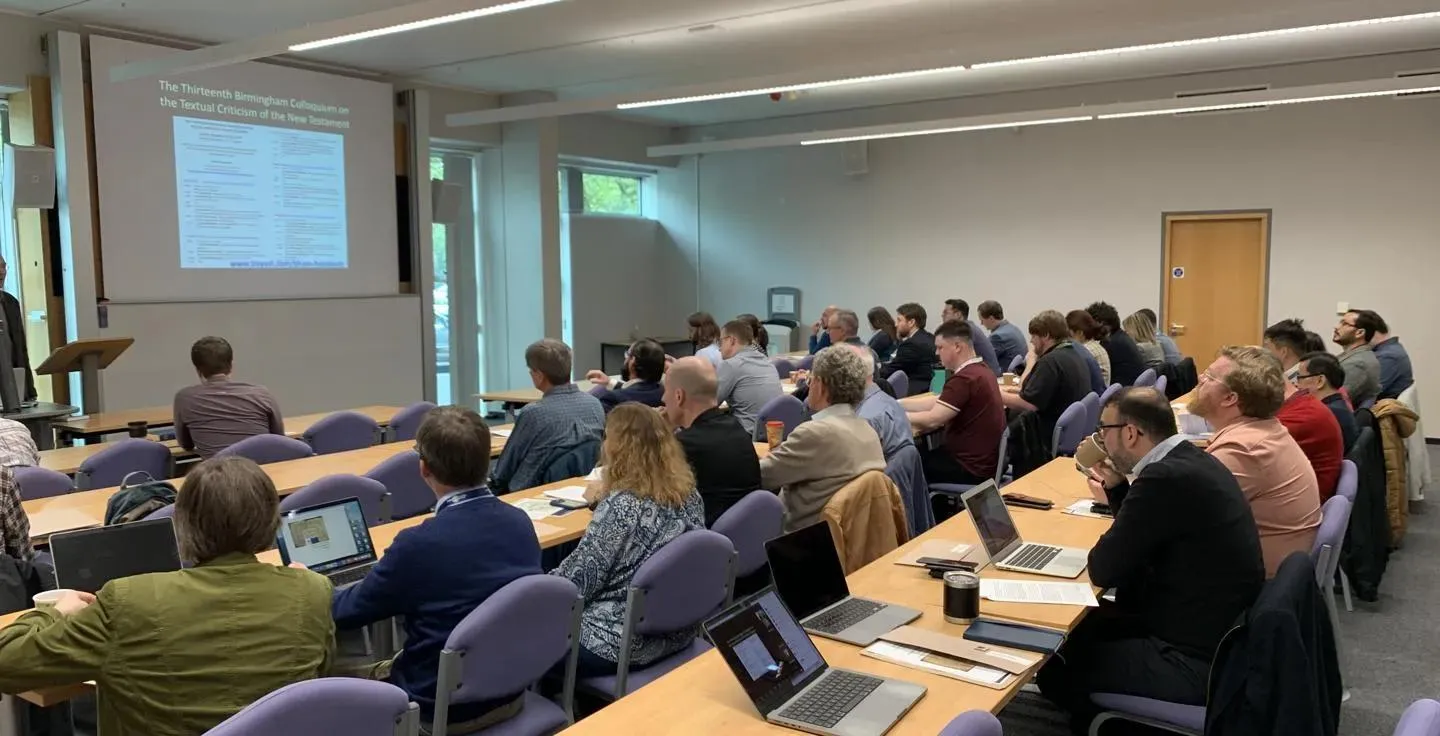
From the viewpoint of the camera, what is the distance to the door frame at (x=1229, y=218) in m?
9.77

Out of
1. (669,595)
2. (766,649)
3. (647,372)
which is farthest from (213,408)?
(766,649)

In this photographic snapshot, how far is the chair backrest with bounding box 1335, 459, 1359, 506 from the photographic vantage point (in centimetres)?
357

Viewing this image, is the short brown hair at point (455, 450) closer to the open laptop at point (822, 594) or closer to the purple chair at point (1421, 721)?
the open laptop at point (822, 594)

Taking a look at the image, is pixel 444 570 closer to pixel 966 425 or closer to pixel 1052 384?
pixel 966 425

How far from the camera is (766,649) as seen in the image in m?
2.12

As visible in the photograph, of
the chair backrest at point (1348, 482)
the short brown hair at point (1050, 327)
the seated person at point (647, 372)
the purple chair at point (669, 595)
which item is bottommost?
the purple chair at point (669, 595)

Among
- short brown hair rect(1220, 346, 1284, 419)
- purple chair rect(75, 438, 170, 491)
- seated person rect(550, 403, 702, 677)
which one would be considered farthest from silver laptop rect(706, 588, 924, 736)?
purple chair rect(75, 438, 170, 491)

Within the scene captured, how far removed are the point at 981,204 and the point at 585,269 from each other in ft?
15.2

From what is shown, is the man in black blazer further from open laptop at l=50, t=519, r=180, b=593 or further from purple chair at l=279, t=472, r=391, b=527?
open laptop at l=50, t=519, r=180, b=593

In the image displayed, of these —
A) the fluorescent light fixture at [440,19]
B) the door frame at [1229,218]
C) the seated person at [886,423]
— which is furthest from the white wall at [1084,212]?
the seated person at [886,423]

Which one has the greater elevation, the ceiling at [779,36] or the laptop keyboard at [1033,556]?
the ceiling at [779,36]

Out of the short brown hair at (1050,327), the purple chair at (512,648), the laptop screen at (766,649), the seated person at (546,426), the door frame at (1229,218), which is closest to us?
the laptop screen at (766,649)

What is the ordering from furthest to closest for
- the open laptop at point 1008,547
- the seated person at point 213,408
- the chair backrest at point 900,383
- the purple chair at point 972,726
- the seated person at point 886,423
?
the chair backrest at point 900,383
the seated person at point 213,408
the seated person at point 886,423
the open laptop at point 1008,547
the purple chair at point 972,726

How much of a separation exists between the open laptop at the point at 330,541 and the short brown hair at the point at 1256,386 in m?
2.79
